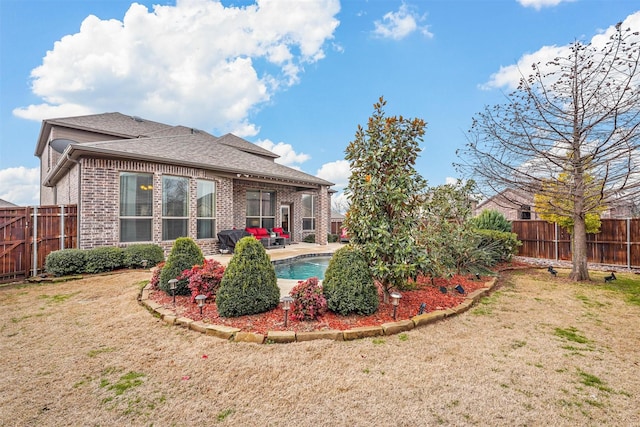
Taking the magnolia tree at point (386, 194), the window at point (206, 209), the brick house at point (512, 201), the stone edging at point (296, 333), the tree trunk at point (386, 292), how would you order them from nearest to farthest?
1. the stone edging at point (296, 333)
2. the magnolia tree at point (386, 194)
3. the tree trunk at point (386, 292)
4. the brick house at point (512, 201)
5. the window at point (206, 209)

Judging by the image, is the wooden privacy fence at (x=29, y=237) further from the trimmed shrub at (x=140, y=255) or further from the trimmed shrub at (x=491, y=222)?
the trimmed shrub at (x=491, y=222)

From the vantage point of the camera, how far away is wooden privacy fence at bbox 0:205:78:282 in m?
6.90

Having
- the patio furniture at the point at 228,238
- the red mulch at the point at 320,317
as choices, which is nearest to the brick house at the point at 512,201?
the red mulch at the point at 320,317

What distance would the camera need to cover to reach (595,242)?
33.3 feet

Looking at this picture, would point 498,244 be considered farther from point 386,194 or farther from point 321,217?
point 321,217

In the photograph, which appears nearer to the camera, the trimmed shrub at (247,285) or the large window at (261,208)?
the trimmed shrub at (247,285)

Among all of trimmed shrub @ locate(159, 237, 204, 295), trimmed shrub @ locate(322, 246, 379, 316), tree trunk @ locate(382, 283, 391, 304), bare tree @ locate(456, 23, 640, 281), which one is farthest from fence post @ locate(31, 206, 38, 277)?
bare tree @ locate(456, 23, 640, 281)

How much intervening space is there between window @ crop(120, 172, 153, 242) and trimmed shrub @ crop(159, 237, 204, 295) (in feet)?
16.6

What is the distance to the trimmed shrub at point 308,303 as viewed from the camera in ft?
12.5

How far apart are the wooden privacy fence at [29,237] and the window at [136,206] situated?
4.46 ft

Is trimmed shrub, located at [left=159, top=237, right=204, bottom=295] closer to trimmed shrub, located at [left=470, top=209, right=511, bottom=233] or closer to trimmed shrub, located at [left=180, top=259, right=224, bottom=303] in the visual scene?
trimmed shrub, located at [left=180, top=259, right=224, bottom=303]

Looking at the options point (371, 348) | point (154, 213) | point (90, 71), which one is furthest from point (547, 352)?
point (90, 71)

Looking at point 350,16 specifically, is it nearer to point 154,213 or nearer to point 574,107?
point 574,107

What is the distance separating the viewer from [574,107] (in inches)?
276
